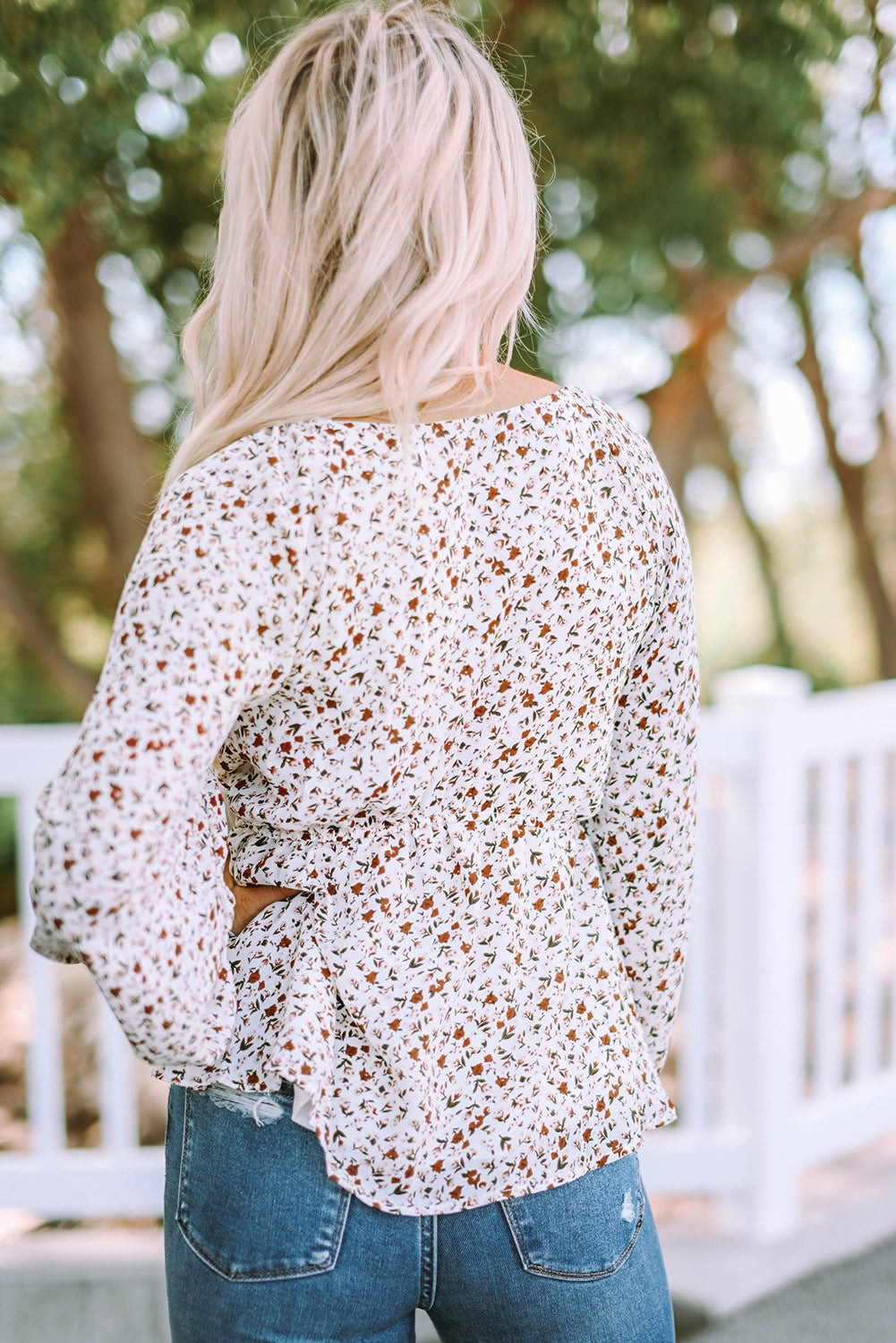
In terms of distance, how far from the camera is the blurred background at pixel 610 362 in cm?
255

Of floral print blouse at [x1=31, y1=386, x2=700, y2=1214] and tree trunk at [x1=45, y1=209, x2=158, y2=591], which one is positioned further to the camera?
tree trunk at [x1=45, y1=209, x2=158, y2=591]

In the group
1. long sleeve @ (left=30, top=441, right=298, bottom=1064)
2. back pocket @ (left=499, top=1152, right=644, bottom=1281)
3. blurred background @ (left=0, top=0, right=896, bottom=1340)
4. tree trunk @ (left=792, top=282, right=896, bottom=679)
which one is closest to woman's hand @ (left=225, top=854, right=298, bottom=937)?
long sleeve @ (left=30, top=441, right=298, bottom=1064)

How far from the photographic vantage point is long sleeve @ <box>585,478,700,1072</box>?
119 centimetres

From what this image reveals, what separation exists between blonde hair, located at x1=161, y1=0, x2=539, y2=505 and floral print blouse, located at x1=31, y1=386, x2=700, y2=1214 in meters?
0.06

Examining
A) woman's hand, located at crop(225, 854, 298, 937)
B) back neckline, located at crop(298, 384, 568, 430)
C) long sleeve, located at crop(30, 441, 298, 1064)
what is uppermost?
back neckline, located at crop(298, 384, 568, 430)

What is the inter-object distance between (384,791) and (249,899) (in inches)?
6.6

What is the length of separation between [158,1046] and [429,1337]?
1.76 meters

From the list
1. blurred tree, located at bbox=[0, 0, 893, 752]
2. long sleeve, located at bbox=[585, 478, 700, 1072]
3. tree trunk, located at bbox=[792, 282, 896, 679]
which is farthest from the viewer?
tree trunk, located at bbox=[792, 282, 896, 679]

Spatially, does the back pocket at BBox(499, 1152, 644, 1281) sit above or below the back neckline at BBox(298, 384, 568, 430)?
below

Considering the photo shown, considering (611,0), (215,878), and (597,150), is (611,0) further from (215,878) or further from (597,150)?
(215,878)

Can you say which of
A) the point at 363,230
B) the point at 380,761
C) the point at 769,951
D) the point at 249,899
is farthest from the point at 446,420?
the point at 769,951

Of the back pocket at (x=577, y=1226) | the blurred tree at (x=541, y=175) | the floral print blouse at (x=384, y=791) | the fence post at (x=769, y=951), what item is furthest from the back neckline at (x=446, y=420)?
the blurred tree at (x=541, y=175)

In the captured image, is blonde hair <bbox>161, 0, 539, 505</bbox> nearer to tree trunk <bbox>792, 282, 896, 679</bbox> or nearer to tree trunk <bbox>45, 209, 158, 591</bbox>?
tree trunk <bbox>45, 209, 158, 591</bbox>

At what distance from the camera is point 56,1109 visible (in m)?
2.45
